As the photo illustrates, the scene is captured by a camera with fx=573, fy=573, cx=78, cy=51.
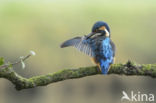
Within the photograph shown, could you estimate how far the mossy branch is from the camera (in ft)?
10.6

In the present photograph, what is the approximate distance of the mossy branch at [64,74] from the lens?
3234 millimetres

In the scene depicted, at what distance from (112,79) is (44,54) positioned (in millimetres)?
1254

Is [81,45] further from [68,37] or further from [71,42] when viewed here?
[68,37]

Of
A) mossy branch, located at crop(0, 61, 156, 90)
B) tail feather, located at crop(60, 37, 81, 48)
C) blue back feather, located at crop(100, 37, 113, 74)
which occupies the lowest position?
mossy branch, located at crop(0, 61, 156, 90)

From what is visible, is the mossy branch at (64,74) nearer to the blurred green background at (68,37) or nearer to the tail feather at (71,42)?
the tail feather at (71,42)

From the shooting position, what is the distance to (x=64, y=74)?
3412 millimetres

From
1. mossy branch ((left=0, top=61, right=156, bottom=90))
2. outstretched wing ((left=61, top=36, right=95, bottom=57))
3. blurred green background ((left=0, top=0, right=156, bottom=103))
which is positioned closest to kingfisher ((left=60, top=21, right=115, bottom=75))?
outstretched wing ((left=61, top=36, right=95, bottom=57))

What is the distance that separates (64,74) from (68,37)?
6467 millimetres

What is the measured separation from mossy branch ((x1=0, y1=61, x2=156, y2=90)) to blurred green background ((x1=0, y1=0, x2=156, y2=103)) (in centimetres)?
545

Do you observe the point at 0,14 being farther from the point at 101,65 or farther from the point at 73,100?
the point at 101,65

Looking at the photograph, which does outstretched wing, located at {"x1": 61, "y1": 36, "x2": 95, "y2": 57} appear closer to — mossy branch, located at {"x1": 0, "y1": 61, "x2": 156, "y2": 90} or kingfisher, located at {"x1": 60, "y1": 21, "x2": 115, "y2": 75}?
kingfisher, located at {"x1": 60, "y1": 21, "x2": 115, "y2": 75}

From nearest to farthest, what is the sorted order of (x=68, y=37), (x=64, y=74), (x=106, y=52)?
(x=64, y=74)
(x=106, y=52)
(x=68, y=37)

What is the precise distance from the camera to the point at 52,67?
9664 mm

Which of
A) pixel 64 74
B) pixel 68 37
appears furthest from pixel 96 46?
pixel 68 37
